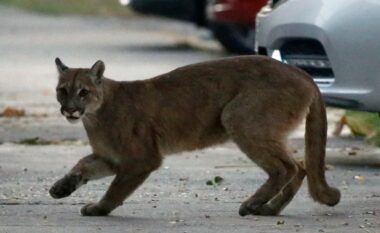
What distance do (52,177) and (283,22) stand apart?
214cm

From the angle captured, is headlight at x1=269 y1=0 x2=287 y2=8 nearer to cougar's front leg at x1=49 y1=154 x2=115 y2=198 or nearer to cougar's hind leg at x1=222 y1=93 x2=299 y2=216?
cougar's hind leg at x1=222 y1=93 x2=299 y2=216

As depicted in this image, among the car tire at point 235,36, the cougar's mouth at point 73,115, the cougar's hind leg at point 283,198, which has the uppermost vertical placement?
the cougar's mouth at point 73,115

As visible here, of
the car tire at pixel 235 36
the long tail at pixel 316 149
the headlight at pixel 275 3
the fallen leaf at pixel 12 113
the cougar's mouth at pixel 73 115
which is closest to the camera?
the cougar's mouth at pixel 73 115

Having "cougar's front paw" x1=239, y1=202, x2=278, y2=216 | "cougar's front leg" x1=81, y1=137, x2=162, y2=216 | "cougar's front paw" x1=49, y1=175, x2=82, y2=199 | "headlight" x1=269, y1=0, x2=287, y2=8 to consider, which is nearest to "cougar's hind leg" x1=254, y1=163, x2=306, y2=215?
"cougar's front paw" x1=239, y1=202, x2=278, y2=216

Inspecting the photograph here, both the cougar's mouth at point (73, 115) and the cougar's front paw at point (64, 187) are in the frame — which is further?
the cougar's front paw at point (64, 187)

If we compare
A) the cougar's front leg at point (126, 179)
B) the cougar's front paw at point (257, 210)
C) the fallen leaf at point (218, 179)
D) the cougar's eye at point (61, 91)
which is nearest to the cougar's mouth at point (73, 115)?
the cougar's eye at point (61, 91)

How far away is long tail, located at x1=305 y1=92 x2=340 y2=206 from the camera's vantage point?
850 cm

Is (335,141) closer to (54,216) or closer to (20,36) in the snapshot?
(54,216)

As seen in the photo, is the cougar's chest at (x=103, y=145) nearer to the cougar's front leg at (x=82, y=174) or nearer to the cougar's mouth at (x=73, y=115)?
the cougar's front leg at (x=82, y=174)

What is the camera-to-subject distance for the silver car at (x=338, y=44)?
1032 centimetres

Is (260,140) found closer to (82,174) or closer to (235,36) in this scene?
(82,174)

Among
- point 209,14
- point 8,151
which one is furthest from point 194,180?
Result: point 209,14

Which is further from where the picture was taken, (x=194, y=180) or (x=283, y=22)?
(x=283, y=22)

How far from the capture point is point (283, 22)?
10859mm
